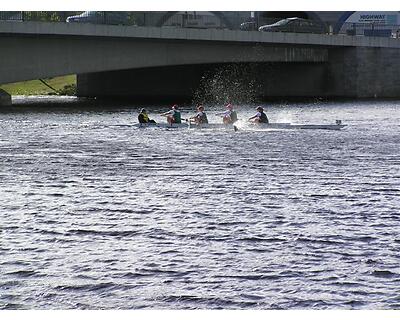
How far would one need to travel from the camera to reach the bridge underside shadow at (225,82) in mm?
91938

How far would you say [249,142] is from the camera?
45250 millimetres

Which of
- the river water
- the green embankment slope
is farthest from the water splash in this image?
the river water

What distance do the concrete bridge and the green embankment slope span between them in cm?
1339

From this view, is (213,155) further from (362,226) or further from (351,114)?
(351,114)

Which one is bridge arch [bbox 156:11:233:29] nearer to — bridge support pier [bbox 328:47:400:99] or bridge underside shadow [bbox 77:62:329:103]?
bridge underside shadow [bbox 77:62:329:103]

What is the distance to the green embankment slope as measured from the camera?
119825 mm

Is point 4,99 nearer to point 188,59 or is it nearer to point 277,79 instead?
point 188,59

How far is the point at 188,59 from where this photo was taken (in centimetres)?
7781

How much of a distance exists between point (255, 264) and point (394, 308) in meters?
3.78

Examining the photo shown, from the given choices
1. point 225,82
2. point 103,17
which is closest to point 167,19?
point 103,17

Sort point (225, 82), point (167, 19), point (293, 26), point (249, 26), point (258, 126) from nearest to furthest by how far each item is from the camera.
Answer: point (258, 126), point (167, 19), point (249, 26), point (293, 26), point (225, 82)

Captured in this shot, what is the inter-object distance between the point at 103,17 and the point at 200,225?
50.6 m

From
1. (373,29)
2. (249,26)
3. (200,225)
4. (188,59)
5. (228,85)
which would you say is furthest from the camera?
(373,29)

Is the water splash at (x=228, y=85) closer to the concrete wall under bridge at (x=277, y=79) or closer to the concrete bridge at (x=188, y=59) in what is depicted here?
the concrete wall under bridge at (x=277, y=79)
